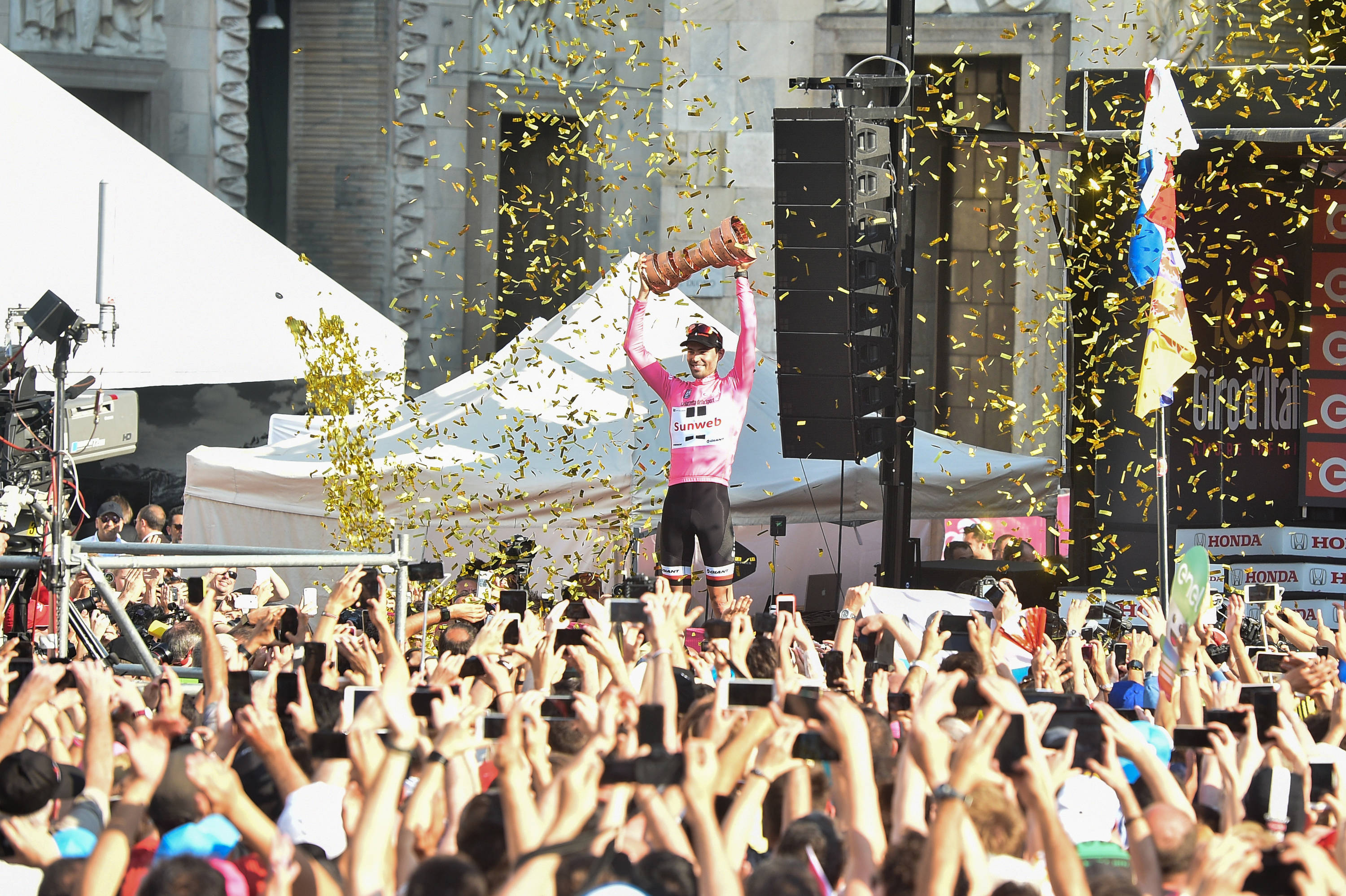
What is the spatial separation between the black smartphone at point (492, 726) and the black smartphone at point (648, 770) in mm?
510

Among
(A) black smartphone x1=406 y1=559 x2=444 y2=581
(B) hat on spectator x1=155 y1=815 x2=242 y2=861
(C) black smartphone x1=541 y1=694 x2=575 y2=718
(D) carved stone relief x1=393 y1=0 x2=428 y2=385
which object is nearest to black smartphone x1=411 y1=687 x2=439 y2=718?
(C) black smartphone x1=541 y1=694 x2=575 y2=718

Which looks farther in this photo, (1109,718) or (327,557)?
(327,557)

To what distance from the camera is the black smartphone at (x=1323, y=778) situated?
3.23 metres

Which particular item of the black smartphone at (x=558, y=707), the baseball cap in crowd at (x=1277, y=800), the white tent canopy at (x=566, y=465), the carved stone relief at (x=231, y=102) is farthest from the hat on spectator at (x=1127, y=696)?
the carved stone relief at (x=231, y=102)

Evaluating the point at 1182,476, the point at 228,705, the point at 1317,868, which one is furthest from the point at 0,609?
the point at 1182,476

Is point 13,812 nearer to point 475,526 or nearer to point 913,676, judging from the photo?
point 913,676

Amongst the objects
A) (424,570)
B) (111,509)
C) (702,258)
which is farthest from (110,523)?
(424,570)

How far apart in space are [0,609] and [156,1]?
11724mm

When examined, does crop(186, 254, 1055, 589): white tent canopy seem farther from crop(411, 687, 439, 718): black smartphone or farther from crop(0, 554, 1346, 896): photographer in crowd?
crop(411, 687, 439, 718): black smartphone

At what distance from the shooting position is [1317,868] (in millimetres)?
2324

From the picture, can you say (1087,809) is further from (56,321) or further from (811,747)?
(56,321)

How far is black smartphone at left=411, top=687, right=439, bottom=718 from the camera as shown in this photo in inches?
136

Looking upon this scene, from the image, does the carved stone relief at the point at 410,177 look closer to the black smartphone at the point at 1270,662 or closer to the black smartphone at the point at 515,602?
the black smartphone at the point at 515,602

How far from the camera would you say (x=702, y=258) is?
7066 mm
